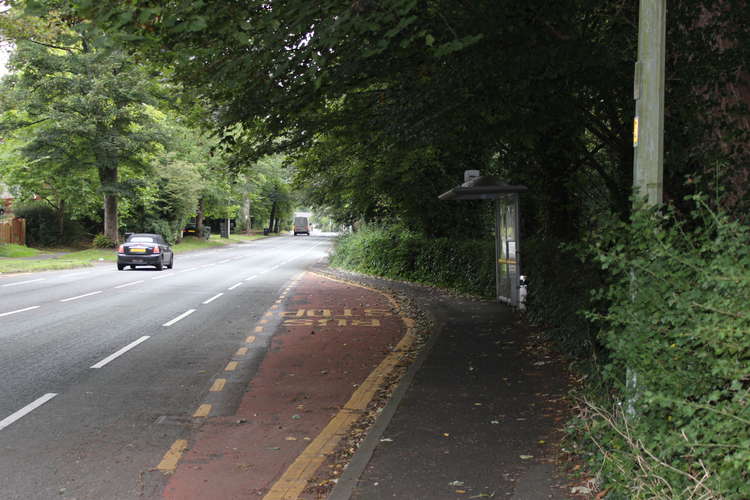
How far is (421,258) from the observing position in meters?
23.3

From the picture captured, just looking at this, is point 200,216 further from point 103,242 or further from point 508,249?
point 508,249

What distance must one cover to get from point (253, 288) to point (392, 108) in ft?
45.7

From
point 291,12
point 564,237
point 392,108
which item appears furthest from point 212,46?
point 564,237

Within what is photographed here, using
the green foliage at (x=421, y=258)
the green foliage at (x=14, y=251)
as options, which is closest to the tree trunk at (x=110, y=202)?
the green foliage at (x=14, y=251)

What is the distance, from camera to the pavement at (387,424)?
15.9 feet

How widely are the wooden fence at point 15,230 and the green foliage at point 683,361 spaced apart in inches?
1715

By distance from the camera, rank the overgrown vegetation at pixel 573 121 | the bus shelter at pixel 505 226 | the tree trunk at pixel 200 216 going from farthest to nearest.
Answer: the tree trunk at pixel 200 216, the bus shelter at pixel 505 226, the overgrown vegetation at pixel 573 121

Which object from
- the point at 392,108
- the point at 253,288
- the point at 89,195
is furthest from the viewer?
the point at 89,195

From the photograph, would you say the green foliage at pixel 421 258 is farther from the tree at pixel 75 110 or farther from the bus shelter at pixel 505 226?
the tree at pixel 75 110

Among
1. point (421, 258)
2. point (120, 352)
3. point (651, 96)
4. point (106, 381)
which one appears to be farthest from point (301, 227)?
point (651, 96)

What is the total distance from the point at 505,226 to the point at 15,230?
121ft

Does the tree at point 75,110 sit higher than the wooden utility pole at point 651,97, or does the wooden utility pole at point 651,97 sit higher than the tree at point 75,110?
the tree at point 75,110

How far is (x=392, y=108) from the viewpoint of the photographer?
944cm

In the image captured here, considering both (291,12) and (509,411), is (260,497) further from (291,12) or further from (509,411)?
(291,12)
